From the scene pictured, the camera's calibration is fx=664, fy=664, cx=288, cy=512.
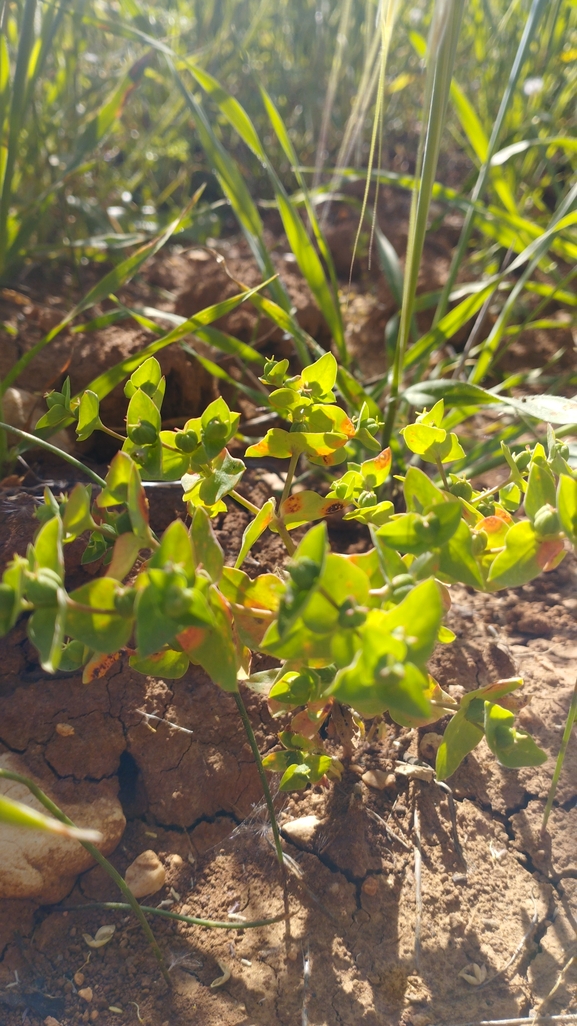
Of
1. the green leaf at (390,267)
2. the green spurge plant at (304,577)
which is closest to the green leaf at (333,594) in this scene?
the green spurge plant at (304,577)

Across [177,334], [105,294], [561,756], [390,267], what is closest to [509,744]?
[561,756]

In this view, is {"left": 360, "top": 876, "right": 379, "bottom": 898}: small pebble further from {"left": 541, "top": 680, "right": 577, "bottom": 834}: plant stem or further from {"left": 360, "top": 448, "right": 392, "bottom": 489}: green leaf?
{"left": 360, "top": 448, "right": 392, "bottom": 489}: green leaf

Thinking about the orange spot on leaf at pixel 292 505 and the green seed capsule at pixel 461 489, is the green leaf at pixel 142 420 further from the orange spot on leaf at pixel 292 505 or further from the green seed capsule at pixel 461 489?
the green seed capsule at pixel 461 489

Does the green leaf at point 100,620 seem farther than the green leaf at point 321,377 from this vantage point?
No

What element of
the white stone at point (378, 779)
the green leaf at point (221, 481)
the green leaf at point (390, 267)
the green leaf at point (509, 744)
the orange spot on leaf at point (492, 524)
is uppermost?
the green leaf at point (390, 267)

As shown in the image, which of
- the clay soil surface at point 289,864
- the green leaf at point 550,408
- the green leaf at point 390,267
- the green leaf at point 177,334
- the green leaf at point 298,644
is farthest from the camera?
the green leaf at point 390,267

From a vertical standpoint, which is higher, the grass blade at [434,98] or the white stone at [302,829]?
the grass blade at [434,98]

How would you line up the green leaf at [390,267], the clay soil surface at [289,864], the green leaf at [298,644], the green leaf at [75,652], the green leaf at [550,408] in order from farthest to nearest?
the green leaf at [390,267]
the green leaf at [550,408]
the clay soil surface at [289,864]
the green leaf at [75,652]
the green leaf at [298,644]

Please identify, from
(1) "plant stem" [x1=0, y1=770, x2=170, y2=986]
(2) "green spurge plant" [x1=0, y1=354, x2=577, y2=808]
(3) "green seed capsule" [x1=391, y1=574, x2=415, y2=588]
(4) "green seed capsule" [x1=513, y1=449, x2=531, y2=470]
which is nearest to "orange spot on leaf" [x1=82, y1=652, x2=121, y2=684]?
(2) "green spurge plant" [x1=0, y1=354, x2=577, y2=808]
